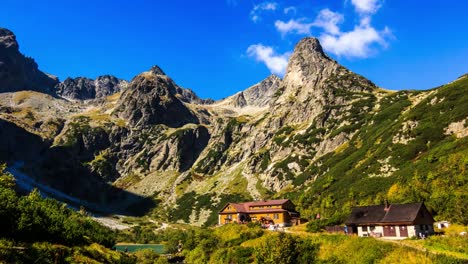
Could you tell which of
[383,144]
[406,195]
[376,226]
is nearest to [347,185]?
[383,144]

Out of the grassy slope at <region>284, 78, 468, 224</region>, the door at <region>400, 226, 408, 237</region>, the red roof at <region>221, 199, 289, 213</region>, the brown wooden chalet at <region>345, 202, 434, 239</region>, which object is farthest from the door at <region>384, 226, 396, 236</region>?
the red roof at <region>221, 199, 289, 213</region>

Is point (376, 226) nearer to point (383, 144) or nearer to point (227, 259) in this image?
point (227, 259)

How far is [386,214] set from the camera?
6725 cm

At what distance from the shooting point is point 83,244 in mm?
46781

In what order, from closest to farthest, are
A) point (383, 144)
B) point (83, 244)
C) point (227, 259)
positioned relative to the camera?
point (83, 244) → point (227, 259) → point (383, 144)

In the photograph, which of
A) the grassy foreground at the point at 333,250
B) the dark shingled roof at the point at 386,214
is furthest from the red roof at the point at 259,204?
the dark shingled roof at the point at 386,214

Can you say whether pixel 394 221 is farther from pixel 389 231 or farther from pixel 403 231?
pixel 389 231

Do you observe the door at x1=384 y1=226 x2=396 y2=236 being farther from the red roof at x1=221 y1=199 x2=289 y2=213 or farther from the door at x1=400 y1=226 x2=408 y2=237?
the red roof at x1=221 y1=199 x2=289 y2=213

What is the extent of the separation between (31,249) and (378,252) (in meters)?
42.4

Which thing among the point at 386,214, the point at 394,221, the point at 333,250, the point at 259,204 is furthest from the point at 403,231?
the point at 259,204

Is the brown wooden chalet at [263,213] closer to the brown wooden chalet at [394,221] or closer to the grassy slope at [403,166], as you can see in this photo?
the grassy slope at [403,166]

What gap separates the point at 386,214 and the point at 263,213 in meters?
47.1

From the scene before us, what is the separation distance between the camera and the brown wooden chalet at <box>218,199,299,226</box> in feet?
346

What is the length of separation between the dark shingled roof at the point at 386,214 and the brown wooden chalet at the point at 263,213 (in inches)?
1250
